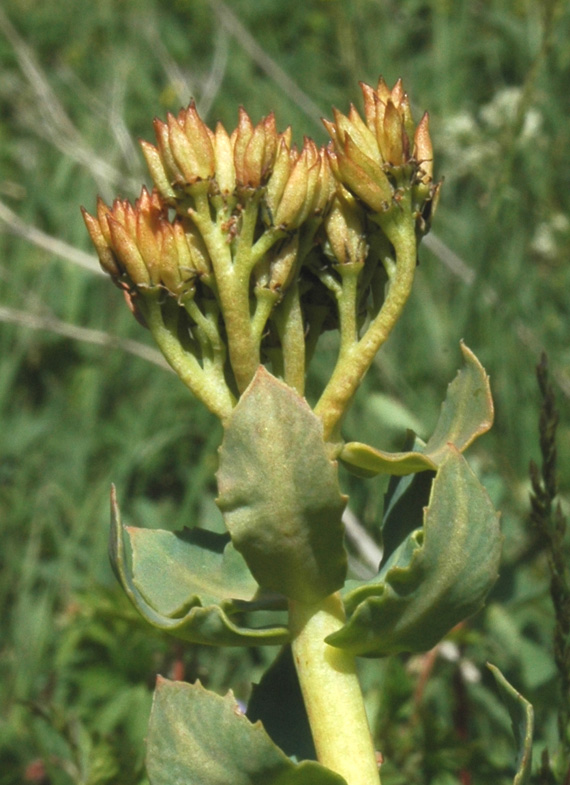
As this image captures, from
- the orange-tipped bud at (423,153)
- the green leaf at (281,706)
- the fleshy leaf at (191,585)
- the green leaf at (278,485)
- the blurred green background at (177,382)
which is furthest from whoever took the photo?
the blurred green background at (177,382)

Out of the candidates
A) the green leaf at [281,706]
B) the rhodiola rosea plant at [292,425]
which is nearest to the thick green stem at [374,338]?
the rhodiola rosea plant at [292,425]

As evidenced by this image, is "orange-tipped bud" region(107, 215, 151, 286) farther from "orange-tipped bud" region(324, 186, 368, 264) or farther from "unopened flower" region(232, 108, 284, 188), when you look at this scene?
"orange-tipped bud" region(324, 186, 368, 264)

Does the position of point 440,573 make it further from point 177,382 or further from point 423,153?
point 177,382

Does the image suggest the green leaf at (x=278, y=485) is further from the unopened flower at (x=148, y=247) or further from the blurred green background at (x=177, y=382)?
the blurred green background at (x=177, y=382)

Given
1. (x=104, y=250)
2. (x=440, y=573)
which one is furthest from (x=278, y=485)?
(x=104, y=250)

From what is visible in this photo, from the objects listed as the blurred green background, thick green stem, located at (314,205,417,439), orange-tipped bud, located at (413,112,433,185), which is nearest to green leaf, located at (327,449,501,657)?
thick green stem, located at (314,205,417,439)

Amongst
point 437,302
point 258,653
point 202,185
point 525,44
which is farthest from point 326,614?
point 525,44
